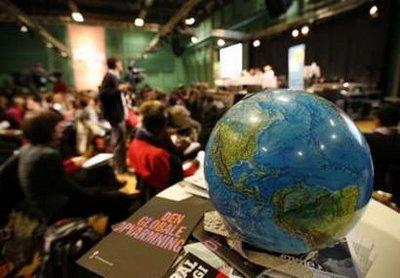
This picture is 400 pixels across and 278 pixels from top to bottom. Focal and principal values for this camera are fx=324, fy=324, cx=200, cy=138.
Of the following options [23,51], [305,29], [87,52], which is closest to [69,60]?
[87,52]

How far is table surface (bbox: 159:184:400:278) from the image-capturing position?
71 centimetres

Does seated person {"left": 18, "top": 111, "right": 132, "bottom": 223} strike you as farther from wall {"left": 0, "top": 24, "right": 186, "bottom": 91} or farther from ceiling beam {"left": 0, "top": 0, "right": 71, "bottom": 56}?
wall {"left": 0, "top": 24, "right": 186, "bottom": 91}

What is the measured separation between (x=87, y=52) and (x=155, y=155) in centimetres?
1124

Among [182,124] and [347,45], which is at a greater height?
[347,45]

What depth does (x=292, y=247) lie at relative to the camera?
0.65 metres

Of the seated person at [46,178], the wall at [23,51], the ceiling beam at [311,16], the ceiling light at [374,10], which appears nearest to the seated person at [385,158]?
the seated person at [46,178]

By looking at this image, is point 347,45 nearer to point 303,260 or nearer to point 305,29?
point 305,29

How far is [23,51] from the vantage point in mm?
12461

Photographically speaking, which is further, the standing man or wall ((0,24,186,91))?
wall ((0,24,186,91))

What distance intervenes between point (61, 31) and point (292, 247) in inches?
542

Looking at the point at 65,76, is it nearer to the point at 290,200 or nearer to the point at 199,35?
the point at 199,35

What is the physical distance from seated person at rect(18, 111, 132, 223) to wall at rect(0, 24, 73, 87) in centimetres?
1182

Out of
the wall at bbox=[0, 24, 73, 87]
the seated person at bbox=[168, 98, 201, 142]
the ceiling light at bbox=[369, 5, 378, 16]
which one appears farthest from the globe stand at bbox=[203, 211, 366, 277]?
the wall at bbox=[0, 24, 73, 87]

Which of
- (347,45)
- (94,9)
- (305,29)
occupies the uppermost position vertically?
(94,9)
